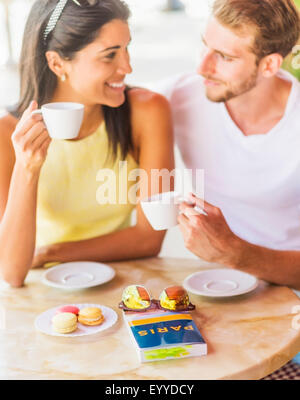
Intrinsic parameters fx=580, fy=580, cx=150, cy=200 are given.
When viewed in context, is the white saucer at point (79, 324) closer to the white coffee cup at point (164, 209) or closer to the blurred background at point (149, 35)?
the white coffee cup at point (164, 209)

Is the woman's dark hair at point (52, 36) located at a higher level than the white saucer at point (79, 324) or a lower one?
higher

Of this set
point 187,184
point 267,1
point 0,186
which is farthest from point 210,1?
point 0,186

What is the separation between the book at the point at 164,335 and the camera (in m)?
0.89

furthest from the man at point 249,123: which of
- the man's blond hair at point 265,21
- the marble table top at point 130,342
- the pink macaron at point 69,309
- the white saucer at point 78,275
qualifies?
the pink macaron at point 69,309

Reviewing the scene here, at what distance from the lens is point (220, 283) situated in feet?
3.82

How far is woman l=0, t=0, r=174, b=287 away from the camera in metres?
1.12

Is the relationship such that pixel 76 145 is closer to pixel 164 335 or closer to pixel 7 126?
pixel 7 126

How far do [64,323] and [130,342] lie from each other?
4.6 inches

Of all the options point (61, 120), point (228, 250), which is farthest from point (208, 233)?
point (61, 120)

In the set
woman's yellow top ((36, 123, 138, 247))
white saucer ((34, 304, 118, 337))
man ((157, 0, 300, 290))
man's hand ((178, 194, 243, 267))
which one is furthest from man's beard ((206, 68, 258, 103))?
white saucer ((34, 304, 118, 337))

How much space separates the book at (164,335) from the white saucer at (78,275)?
0.56 ft
